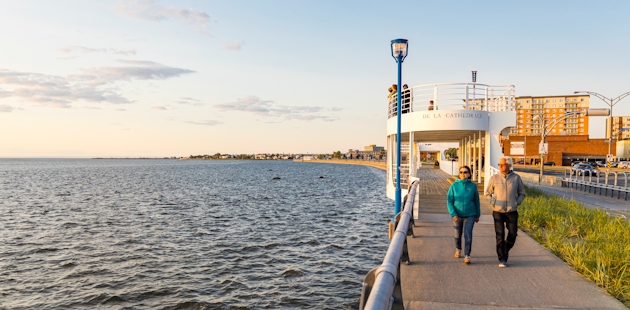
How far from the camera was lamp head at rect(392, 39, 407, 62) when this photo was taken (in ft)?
41.8

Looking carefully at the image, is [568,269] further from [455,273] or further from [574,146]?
[574,146]

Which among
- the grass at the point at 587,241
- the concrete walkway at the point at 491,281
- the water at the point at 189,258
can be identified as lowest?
the water at the point at 189,258

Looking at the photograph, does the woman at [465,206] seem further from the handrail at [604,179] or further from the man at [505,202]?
the handrail at [604,179]

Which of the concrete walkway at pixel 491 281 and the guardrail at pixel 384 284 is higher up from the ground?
the guardrail at pixel 384 284

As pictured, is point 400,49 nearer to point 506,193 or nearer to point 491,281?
point 506,193

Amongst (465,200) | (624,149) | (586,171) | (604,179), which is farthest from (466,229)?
(624,149)

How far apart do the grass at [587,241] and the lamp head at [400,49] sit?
5794 mm

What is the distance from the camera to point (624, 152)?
347 ft

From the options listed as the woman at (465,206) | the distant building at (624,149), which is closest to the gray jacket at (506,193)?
the woman at (465,206)

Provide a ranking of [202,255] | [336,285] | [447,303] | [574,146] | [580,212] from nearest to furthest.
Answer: [447,303], [336,285], [580,212], [202,255], [574,146]

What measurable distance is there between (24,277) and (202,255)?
18.1 ft

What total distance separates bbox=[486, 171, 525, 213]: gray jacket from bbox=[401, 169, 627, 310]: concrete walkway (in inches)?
41.5

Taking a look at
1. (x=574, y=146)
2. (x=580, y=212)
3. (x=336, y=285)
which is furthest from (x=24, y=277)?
(x=574, y=146)

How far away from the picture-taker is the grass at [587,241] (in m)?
6.61
